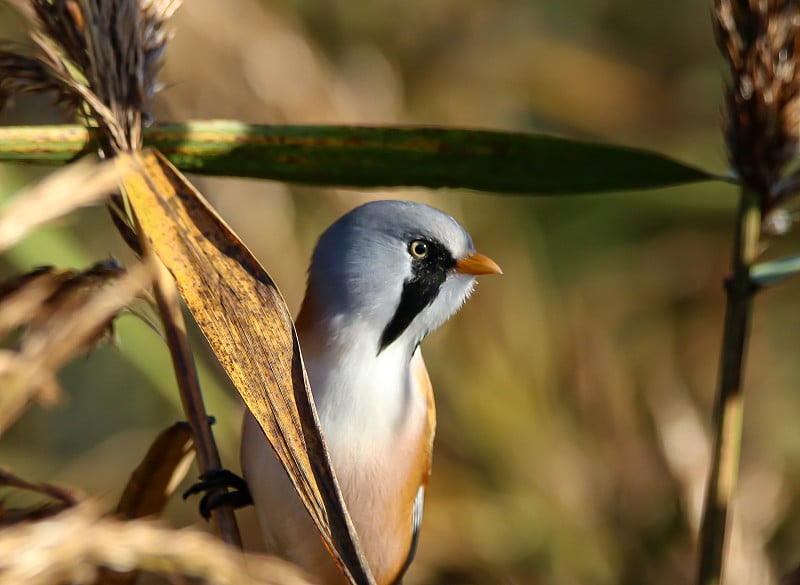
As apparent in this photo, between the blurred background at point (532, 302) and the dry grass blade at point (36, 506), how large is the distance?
809 millimetres

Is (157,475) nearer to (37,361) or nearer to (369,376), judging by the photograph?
(369,376)

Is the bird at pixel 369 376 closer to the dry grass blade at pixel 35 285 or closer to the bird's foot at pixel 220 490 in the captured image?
the bird's foot at pixel 220 490

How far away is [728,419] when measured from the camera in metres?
1.48

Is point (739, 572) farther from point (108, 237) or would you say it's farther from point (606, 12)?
point (606, 12)

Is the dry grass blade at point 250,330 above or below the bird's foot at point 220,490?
above

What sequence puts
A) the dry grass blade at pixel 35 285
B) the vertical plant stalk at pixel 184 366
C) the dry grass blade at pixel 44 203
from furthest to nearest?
1. the vertical plant stalk at pixel 184 366
2. the dry grass blade at pixel 35 285
3. the dry grass blade at pixel 44 203

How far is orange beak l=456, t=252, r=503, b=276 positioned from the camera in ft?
5.61

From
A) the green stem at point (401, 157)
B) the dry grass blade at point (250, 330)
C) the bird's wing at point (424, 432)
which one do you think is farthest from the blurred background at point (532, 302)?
the dry grass blade at point (250, 330)

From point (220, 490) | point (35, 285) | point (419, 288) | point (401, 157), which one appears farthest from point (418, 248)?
point (35, 285)

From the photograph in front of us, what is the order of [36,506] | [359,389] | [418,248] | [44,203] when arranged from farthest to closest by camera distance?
1. [418,248]
2. [359,389]
3. [36,506]
4. [44,203]

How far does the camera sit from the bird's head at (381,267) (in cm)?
160

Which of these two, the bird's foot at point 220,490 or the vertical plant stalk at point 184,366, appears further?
the bird's foot at point 220,490

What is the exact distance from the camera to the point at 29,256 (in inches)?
78.3

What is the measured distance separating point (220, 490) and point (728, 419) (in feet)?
2.53
